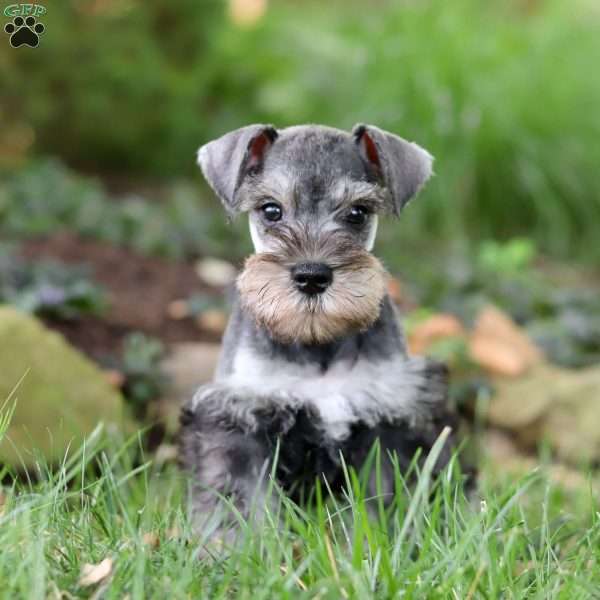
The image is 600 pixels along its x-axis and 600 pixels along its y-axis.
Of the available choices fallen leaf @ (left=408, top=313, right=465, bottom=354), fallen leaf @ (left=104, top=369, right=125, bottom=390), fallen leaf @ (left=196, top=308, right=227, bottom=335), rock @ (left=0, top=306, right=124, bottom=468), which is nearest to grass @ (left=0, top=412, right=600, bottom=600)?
rock @ (left=0, top=306, right=124, bottom=468)

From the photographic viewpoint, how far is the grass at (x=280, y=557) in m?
2.57

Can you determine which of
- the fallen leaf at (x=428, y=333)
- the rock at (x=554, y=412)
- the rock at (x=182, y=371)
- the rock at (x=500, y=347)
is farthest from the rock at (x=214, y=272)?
the rock at (x=554, y=412)

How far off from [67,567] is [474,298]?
14.9ft

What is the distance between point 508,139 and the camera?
8.55m

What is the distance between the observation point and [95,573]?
2650 mm

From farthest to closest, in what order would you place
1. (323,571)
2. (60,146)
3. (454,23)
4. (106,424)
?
(60,146) → (454,23) → (106,424) → (323,571)

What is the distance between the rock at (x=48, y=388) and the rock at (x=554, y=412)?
2.18 metres

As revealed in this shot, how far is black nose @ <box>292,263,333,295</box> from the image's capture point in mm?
3168

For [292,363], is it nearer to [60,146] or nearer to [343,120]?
[343,120]

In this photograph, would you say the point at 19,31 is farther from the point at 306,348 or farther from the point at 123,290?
the point at 123,290

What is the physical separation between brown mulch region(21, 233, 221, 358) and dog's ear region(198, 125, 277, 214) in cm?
222

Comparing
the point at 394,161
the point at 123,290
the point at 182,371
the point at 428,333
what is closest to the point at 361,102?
the point at 123,290

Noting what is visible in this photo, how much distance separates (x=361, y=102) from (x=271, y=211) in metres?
5.56

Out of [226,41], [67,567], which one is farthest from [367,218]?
[226,41]
